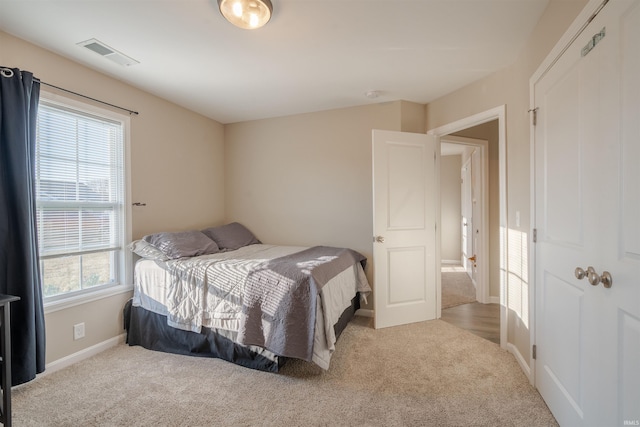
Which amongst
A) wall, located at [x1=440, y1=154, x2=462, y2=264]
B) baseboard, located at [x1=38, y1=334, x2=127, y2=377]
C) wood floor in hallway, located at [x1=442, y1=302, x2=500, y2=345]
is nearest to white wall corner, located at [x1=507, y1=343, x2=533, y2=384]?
wood floor in hallway, located at [x1=442, y1=302, x2=500, y2=345]

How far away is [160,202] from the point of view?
300cm

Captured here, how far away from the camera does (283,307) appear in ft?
6.63

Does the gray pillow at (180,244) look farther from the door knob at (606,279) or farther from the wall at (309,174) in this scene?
the door knob at (606,279)

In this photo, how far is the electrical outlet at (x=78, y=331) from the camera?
2.26 meters

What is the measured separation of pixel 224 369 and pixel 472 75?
323cm

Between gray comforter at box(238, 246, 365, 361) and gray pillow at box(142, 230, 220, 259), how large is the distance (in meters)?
0.85

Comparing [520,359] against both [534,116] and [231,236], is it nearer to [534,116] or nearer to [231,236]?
[534,116]

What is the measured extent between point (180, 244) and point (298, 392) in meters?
1.67

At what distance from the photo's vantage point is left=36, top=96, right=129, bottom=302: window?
6.99 feet

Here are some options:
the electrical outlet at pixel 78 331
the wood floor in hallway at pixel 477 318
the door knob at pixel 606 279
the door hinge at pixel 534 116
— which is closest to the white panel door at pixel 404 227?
the wood floor in hallway at pixel 477 318

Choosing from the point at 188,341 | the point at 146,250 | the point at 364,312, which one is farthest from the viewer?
the point at 364,312

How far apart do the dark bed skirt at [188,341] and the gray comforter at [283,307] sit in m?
0.18

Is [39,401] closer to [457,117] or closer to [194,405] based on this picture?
[194,405]

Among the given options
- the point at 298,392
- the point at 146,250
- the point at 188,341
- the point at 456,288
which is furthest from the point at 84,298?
the point at 456,288
